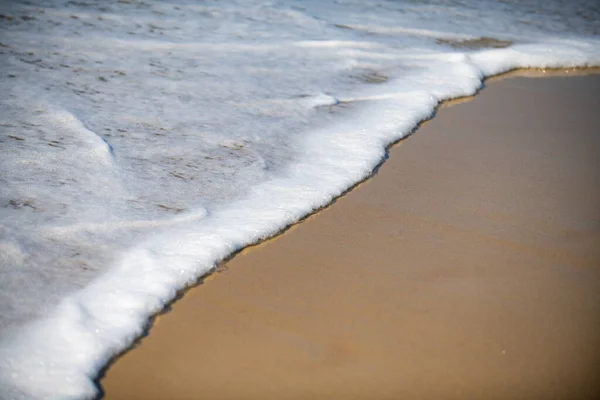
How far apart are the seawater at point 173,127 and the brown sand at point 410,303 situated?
0.47 feet

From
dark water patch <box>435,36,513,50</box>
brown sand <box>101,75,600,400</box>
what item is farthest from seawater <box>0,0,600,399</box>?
brown sand <box>101,75,600,400</box>

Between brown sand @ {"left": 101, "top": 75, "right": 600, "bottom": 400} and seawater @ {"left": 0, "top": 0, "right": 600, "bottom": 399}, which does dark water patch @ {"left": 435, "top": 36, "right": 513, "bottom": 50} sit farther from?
brown sand @ {"left": 101, "top": 75, "right": 600, "bottom": 400}

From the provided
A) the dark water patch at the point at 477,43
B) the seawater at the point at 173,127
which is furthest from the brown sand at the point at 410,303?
the dark water patch at the point at 477,43

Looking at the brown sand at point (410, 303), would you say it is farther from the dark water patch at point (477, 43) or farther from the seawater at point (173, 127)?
the dark water patch at point (477, 43)

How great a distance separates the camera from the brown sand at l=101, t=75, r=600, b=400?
5.50ft

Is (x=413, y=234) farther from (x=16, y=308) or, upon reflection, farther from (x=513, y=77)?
(x=513, y=77)

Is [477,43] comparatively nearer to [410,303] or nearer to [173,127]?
[173,127]

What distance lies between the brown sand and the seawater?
0.14m

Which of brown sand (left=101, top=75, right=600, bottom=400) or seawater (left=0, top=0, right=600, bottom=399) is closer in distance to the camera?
brown sand (left=101, top=75, right=600, bottom=400)

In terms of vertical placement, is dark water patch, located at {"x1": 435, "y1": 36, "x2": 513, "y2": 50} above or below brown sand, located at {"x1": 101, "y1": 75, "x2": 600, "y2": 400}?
above

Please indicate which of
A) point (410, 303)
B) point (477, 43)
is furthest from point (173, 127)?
point (477, 43)

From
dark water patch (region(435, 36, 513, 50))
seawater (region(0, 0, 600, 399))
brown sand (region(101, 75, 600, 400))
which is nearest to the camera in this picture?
brown sand (region(101, 75, 600, 400))

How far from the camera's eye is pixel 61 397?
1.60m

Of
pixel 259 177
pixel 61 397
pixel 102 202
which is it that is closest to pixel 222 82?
pixel 259 177
